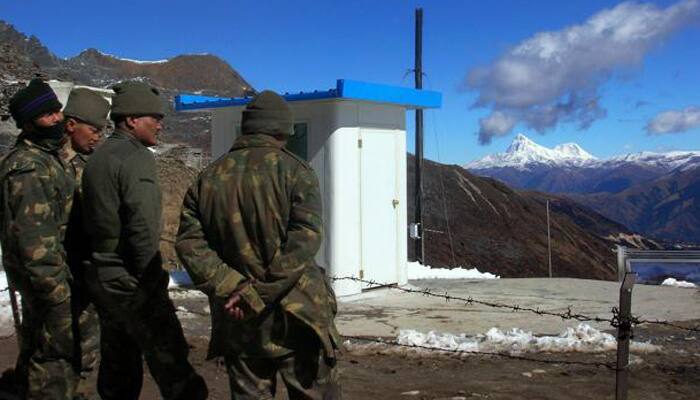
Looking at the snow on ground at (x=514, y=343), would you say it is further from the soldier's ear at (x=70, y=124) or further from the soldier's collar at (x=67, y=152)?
the soldier's ear at (x=70, y=124)

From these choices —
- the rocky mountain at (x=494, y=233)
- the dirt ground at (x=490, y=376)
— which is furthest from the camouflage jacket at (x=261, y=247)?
the rocky mountain at (x=494, y=233)

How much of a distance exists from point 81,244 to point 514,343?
437 cm

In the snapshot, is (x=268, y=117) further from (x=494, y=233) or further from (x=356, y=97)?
(x=494, y=233)

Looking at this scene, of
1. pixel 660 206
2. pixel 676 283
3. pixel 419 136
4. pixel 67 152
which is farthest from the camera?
pixel 660 206

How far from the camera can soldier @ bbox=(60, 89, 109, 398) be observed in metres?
4.44

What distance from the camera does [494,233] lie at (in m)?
34.2

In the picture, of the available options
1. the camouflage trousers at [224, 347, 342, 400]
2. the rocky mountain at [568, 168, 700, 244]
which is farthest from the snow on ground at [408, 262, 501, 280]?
the rocky mountain at [568, 168, 700, 244]

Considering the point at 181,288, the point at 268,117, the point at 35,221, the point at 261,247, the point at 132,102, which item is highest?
the point at 132,102

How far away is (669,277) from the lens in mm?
11727

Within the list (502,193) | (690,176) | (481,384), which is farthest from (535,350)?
(690,176)

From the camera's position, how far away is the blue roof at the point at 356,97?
9773 mm

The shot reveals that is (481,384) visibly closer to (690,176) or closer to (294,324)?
(294,324)

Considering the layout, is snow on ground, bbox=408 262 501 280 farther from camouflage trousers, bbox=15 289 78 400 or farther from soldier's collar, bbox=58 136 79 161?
camouflage trousers, bbox=15 289 78 400

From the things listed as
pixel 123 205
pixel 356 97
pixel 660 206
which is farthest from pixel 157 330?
pixel 660 206
